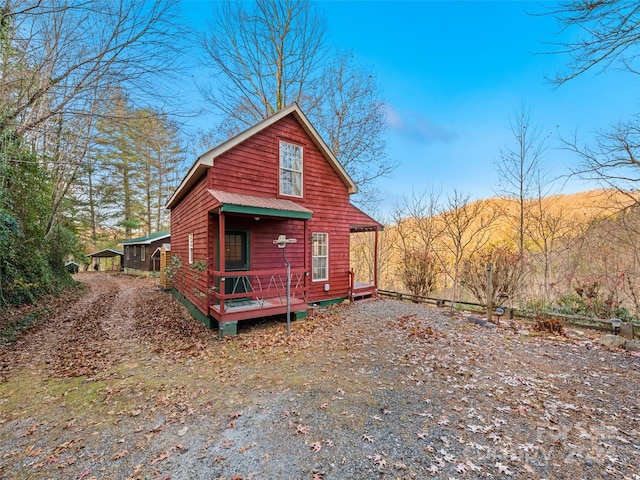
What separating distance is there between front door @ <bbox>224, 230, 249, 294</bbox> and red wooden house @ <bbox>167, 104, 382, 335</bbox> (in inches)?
1.2

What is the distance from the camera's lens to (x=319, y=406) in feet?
12.2

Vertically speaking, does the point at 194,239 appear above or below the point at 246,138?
below

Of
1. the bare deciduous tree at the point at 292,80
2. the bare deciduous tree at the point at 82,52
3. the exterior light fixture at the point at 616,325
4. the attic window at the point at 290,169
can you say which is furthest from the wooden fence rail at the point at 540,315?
the bare deciduous tree at the point at 82,52

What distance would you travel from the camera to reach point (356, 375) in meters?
4.66

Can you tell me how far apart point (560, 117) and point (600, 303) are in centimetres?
615

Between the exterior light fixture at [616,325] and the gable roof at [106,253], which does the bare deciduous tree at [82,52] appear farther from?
the gable roof at [106,253]

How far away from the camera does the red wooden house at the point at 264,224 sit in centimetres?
713

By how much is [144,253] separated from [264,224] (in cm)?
1782

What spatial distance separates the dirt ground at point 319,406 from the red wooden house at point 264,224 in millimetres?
1498

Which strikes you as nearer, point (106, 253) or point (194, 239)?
point (194, 239)

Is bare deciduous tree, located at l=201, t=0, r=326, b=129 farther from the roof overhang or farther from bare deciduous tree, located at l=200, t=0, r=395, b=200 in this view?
the roof overhang

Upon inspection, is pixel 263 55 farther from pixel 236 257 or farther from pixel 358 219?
pixel 236 257

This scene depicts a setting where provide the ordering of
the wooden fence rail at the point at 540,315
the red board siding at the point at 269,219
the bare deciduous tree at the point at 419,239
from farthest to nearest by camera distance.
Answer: the bare deciduous tree at the point at 419,239 < the red board siding at the point at 269,219 < the wooden fence rail at the point at 540,315

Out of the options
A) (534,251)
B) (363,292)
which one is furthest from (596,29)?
(363,292)
